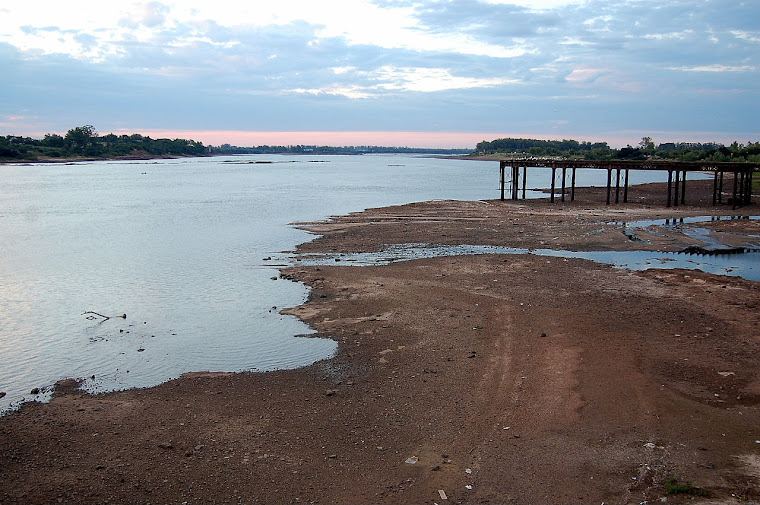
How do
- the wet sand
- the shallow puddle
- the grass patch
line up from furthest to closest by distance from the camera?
the shallow puddle, the wet sand, the grass patch

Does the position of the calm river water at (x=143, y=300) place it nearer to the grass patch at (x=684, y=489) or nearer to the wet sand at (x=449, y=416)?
the wet sand at (x=449, y=416)

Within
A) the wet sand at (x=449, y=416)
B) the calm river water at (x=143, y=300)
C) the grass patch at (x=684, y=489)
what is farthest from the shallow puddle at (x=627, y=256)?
the grass patch at (x=684, y=489)

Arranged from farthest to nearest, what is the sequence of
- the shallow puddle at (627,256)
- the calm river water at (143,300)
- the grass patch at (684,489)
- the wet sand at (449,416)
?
the shallow puddle at (627,256), the calm river water at (143,300), the wet sand at (449,416), the grass patch at (684,489)

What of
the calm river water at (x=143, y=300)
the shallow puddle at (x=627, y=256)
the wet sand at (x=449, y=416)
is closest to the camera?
the wet sand at (x=449, y=416)

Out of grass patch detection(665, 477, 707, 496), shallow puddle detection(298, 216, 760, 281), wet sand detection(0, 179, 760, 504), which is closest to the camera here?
grass patch detection(665, 477, 707, 496)

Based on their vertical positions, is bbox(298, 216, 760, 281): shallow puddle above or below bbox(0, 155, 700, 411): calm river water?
above

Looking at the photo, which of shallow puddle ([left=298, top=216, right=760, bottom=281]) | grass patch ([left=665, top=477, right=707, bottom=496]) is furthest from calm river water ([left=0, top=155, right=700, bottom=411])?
grass patch ([left=665, top=477, right=707, bottom=496])

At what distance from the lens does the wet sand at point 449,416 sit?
8062 mm

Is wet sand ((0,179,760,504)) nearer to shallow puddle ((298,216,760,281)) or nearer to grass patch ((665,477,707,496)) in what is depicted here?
grass patch ((665,477,707,496))

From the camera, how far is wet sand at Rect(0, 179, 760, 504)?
806cm

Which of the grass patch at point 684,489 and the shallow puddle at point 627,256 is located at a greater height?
the shallow puddle at point 627,256

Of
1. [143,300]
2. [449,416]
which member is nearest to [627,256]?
[449,416]

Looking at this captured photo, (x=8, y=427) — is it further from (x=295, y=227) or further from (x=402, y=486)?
(x=295, y=227)

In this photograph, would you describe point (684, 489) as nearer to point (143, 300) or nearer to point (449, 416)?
point (449, 416)
